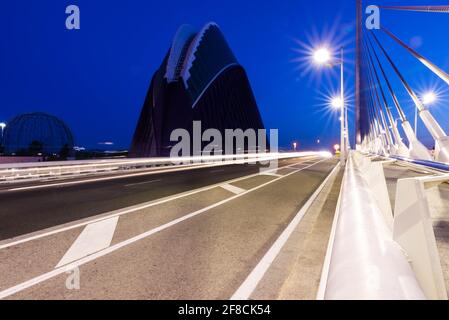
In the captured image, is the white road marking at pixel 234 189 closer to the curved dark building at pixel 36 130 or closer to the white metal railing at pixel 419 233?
the white metal railing at pixel 419 233

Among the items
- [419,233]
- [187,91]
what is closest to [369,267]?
[419,233]

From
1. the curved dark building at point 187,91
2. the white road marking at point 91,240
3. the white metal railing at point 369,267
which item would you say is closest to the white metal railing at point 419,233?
the white metal railing at point 369,267

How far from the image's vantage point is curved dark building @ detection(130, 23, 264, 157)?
61719 millimetres

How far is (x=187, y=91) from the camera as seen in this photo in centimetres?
6094

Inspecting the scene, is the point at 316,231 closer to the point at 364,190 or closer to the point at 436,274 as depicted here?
the point at 364,190

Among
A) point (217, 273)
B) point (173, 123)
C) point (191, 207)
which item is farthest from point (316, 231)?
point (173, 123)

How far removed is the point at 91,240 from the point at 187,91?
57180 millimetres

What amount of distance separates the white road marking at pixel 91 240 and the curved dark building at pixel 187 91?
5254 cm

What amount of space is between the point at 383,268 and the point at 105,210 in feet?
24.1

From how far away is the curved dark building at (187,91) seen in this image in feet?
202

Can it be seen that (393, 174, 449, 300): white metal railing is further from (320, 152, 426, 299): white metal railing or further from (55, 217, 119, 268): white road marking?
(55, 217, 119, 268): white road marking

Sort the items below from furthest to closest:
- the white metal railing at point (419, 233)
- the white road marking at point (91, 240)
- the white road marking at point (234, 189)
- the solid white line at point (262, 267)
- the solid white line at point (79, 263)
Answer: the white road marking at point (234, 189), the white road marking at point (91, 240), the solid white line at point (79, 263), the solid white line at point (262, 267), the white metal railing at point (419, 233)

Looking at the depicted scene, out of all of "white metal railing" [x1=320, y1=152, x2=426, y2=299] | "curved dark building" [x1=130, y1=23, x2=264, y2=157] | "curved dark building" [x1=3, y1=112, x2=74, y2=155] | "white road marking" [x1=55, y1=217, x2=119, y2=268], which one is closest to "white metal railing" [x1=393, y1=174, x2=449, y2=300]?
"white metal railing" [x1=320, y1=152, x2=426, y2=299]

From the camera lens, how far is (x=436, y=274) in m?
2.36
